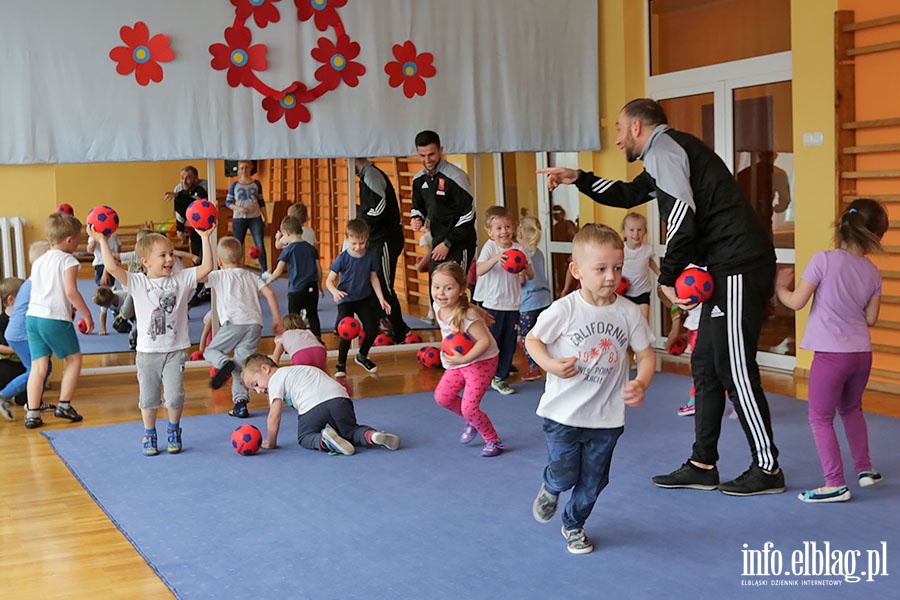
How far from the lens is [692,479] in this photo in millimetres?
4926

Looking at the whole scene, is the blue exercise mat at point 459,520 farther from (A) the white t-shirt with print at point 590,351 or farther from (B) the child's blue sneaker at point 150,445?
(A) the white t-shirt with print at point 590,351

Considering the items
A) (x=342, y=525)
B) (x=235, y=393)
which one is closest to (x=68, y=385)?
(x=235, y=393)

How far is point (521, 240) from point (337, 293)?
146cm

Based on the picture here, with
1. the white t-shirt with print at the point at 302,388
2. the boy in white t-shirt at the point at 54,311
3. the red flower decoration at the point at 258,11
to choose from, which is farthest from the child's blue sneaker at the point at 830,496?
the red flower decoration at the point at 258,11

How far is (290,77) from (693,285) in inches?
191

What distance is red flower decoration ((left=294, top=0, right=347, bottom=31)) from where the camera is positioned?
27.8 feet

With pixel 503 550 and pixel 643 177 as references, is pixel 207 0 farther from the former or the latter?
pixel 503 550

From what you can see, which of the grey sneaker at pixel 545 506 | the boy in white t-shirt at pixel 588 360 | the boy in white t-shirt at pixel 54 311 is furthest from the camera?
the boy in white t-shirt at pixel 54 311

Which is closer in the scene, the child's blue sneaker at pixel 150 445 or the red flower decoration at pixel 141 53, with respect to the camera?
the child's blue sneaker at pixel 150 445

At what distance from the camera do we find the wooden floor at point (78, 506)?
13.0 feet

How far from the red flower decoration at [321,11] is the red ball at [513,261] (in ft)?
9.66

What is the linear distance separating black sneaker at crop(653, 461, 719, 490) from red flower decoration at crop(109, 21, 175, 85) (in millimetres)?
5230

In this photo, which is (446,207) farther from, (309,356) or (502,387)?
(309,356)

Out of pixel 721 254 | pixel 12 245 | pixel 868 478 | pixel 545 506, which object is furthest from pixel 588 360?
pixel 12 245
